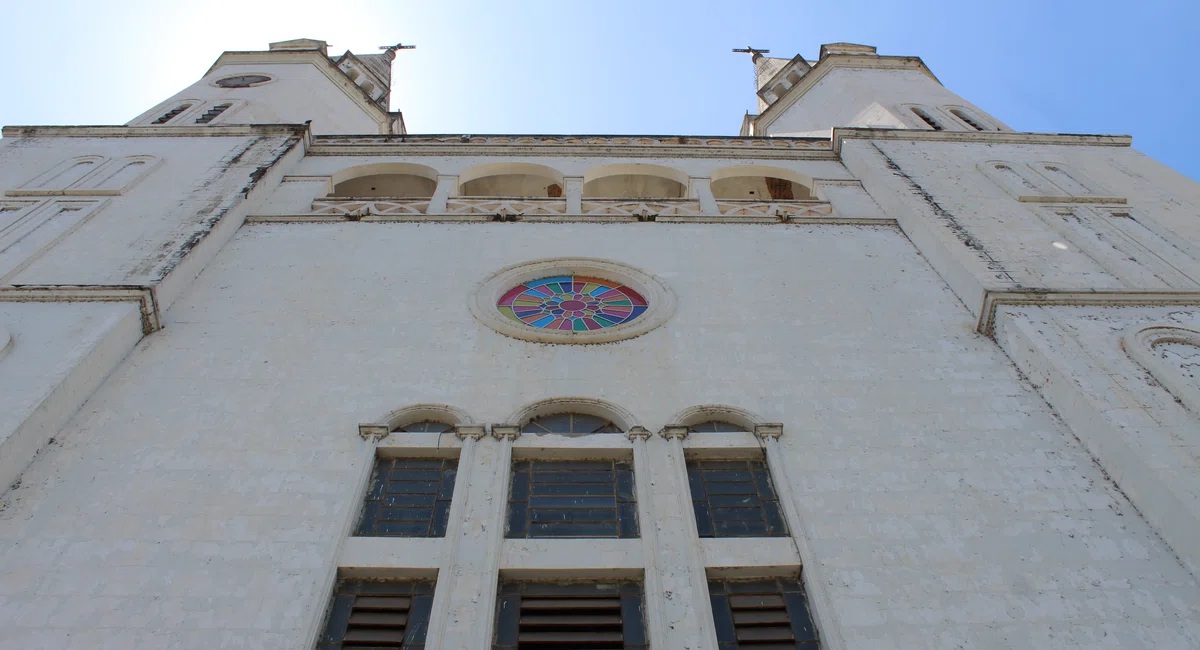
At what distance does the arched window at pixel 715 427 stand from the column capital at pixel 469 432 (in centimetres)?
233

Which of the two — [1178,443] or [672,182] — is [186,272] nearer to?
[672,182]

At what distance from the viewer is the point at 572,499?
29.3 feet

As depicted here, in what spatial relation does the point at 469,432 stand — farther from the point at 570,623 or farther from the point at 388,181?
the point at 388,181

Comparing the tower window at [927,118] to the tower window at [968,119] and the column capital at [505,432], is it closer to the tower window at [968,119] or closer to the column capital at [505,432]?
the tower window at [968,119]

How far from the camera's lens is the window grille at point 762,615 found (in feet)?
24.4

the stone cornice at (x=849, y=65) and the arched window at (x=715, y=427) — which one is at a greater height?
the stone cornice at (x=849, y=65)

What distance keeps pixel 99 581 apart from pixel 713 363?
6739 millimetres

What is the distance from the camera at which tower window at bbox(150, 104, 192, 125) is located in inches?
788

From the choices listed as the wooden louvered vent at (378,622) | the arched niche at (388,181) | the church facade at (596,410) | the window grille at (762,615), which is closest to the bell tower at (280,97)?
the arched niche at (388,181)

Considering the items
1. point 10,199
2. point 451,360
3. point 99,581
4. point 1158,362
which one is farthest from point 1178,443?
point 10,199

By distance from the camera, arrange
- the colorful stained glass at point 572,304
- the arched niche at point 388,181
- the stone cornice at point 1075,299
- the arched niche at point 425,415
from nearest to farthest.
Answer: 1. the arched niche at point 425,415
2. the stone cornice at point 1075,299
3. the colorful stained glass at point 572,304
4. the arched niche at point 388,181

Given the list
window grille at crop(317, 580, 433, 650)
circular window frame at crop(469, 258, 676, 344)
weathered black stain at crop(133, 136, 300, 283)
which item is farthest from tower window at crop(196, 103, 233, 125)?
window grille at crop(317, 580, 433, 650)

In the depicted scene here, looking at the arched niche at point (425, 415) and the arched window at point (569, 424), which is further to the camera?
the arched window at point (569, 424)

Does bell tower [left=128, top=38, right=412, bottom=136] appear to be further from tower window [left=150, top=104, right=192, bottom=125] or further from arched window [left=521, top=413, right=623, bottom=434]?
arched window [left=521, top=413, right=623, bottom=434]
